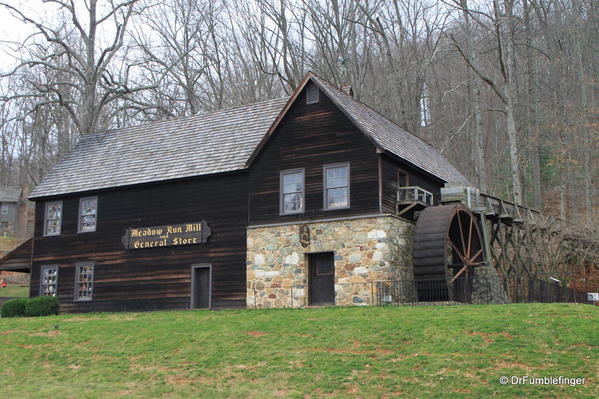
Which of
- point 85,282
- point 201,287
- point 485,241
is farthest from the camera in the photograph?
point 85,282

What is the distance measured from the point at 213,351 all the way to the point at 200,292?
8920 mm

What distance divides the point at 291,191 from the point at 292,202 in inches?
15.6

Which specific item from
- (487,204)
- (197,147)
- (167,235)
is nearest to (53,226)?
(167,235)

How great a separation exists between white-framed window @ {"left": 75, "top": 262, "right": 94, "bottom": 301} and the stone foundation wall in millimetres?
7372

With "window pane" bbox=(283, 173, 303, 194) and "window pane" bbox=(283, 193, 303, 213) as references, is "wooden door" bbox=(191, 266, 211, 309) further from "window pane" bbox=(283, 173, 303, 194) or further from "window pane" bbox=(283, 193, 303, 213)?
"window pane" bbox=(283, 173, 303, 194)

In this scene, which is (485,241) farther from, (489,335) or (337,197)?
(489,335)

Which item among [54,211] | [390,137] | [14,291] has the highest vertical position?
[390,137]

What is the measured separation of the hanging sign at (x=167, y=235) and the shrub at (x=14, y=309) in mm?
4318

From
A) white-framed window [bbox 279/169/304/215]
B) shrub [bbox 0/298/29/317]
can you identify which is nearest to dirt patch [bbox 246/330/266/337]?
white-framed window [bbox 279/169/304/215]

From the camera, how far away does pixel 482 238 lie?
25.7 m

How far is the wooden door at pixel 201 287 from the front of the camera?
24.8 m

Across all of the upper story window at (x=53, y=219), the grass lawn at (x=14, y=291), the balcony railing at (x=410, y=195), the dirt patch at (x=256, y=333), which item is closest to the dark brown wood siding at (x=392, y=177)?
the balcony railing at (x=410, y=195)

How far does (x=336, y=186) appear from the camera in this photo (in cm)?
2322

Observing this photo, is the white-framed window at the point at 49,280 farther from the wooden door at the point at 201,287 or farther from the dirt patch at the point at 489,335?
the dirt patch at the point at 489,335
